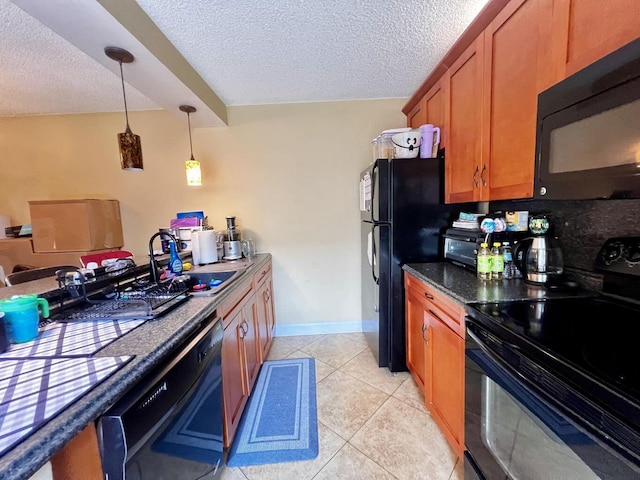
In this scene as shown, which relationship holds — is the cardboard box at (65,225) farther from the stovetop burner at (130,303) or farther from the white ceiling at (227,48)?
the stovetop burner at (130,303)

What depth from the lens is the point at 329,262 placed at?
9.59ft

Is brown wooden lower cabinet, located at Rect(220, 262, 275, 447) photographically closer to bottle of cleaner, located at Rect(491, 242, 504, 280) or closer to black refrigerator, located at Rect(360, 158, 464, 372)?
black refrigerator, located at Rect(360, 158, 464, 372)

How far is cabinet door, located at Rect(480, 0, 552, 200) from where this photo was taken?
3.81ft

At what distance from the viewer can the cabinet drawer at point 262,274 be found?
87.2 inches

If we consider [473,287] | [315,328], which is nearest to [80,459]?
[473,287]

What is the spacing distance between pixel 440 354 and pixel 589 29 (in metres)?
1.48

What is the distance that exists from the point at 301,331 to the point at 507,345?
2317 millimetres

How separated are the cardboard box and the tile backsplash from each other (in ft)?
11.9

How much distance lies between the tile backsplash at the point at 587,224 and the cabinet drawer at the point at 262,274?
1964mm

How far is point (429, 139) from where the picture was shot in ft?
6.56

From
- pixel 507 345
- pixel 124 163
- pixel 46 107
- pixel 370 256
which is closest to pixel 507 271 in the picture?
pixel 507 345

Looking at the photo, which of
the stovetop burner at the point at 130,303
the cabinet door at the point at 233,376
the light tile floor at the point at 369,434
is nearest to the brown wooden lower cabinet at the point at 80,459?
the stovetop burner at the point at 130,303

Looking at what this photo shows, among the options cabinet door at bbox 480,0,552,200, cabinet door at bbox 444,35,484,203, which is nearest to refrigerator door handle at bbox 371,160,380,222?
cabinet door at bbox 444,35,484,203

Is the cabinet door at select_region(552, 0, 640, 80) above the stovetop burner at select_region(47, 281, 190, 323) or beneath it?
above
